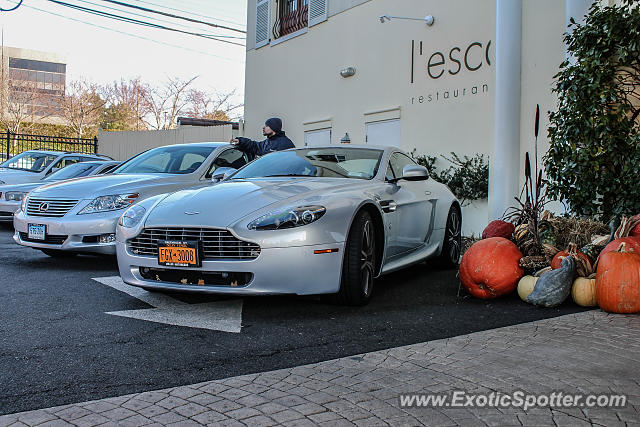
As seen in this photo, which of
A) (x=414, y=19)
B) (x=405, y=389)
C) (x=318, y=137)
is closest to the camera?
(x=405, y=389)

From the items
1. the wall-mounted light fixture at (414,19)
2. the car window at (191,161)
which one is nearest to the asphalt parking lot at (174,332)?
the car window at (191,161)

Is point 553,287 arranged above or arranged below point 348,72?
below

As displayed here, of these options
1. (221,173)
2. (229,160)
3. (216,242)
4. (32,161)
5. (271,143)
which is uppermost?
(271,143)

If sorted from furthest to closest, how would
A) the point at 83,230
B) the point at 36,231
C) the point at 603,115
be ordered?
the point at 603,115
the point at 36,231
the point at 83,230

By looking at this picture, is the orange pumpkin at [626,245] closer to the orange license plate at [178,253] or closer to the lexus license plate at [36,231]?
the orange license plate at [178,253]

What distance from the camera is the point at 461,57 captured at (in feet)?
33.5

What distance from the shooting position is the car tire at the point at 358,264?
447 centimetres

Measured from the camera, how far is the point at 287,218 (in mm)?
4285

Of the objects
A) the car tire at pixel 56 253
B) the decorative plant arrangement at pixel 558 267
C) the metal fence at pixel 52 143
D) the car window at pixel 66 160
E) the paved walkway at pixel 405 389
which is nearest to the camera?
the paved walkway at pixel 405 389

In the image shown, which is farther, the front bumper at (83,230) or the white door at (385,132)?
the white door at (385,132)

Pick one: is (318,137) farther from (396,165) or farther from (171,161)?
(396,165)

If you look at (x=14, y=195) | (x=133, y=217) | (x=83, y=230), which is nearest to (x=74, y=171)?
(x=14, y=195)

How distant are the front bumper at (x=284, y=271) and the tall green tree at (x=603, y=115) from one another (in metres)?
3.85

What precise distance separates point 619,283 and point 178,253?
128 inches
